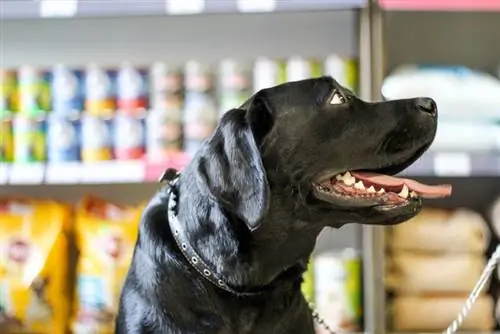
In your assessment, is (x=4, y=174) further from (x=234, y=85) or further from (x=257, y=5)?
(x=257, y=5)

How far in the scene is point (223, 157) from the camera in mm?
1172

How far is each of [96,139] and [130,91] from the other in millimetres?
138

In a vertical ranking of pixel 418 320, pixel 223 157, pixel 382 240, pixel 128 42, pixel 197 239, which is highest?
pixel 128 42

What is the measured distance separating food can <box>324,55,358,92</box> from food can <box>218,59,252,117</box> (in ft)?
0.60

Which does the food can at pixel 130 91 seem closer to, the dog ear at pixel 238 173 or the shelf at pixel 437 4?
the shelf at pixel 437 4

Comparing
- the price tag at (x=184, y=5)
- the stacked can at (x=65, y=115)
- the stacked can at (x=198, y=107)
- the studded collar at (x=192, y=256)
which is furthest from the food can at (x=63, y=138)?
the studded collar at (x=192, y=256)

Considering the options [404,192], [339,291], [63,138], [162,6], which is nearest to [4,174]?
[63,138]

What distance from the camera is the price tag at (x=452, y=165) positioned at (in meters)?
1.82

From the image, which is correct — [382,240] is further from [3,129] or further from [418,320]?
[3,129]

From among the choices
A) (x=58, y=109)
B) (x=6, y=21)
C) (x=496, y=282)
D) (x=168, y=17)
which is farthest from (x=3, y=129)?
(x=496, y=282)

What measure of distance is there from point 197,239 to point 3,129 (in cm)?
88

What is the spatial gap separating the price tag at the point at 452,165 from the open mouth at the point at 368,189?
0.58m

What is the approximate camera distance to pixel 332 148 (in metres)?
1.20

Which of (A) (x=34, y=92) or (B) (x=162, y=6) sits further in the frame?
(A) (x=34, y=92)
